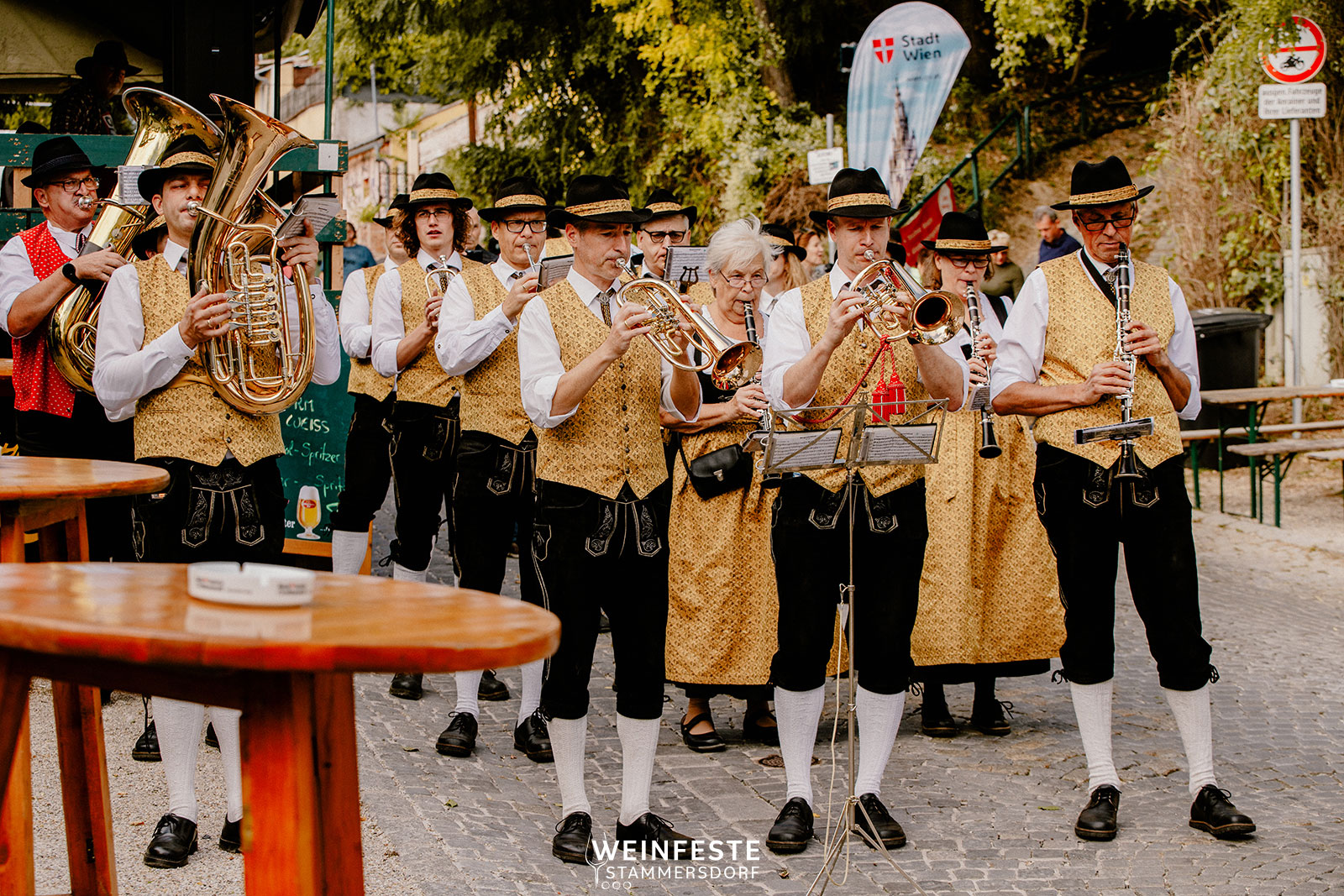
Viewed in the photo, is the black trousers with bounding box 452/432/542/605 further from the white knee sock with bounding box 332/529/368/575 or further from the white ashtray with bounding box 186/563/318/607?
the white ashtray with bounding box 186/563/318/607

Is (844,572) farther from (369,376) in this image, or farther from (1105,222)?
(369,376)

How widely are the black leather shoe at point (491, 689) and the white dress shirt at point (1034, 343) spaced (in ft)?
9.41

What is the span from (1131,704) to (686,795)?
234 centimetres

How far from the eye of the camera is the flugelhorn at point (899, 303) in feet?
14.1

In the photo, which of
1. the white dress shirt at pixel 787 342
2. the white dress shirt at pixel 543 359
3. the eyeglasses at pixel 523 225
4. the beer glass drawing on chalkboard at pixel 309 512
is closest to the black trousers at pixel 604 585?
the white dress shirt at pixel 543 359

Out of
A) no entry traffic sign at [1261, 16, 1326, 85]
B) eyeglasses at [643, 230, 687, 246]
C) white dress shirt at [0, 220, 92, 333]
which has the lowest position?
white dress shirt at [0, 220, 92, 333]

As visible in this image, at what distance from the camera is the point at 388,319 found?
6539 mm

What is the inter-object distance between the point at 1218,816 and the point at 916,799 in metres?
1.03

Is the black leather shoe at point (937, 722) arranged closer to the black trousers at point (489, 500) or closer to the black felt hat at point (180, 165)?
the black trousers at point (489, 500)

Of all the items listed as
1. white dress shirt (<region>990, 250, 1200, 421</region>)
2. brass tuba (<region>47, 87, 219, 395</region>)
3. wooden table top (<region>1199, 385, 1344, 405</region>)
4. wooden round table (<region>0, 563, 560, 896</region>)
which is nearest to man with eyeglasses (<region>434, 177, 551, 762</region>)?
brass tuba (<region>47, 87, 219, 395</region>)

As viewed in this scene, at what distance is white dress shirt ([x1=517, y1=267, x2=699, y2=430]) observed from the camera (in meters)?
4.40

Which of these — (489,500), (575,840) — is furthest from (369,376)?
(575,840)

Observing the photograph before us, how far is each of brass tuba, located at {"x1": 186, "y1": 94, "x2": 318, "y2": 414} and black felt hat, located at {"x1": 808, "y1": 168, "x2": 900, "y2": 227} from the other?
1.82 metres

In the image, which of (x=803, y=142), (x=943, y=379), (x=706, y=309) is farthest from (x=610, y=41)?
(x=943, y=379)
